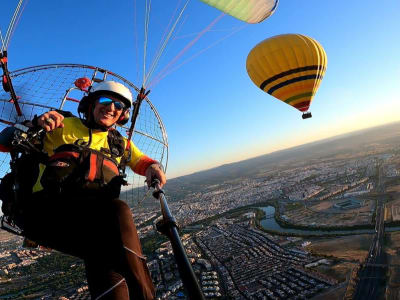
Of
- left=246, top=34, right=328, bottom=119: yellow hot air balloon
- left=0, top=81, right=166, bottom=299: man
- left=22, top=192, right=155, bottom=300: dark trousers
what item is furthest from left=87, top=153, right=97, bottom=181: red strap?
left=246, top=34, right=328, bottom=119: yellow hot air balloon

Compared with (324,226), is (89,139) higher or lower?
higher

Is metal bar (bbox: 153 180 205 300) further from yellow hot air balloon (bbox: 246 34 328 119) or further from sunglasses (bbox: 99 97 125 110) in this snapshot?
yellow hot air balloon (bbox: 246 34 328 119)

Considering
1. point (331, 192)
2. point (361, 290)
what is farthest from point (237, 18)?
point (331, 192)

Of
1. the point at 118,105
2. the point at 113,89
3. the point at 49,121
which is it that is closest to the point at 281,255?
the point at 118,105

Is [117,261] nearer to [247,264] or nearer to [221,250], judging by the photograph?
[247,264]

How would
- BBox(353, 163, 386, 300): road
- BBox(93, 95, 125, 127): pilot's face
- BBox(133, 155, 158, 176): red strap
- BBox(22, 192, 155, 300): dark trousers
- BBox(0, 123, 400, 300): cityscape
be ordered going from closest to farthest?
BBox(22, 192, 155, 300): dark trousers < BBox(93, 95, 125, 127): pilot's face < BBox(133, 155, 158, 176): red strap < BBox(353, 163, 386, 300): road < BBox(0, 123, 400, 300): cityscape

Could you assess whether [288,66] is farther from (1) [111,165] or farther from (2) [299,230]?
(2) [299,230]
